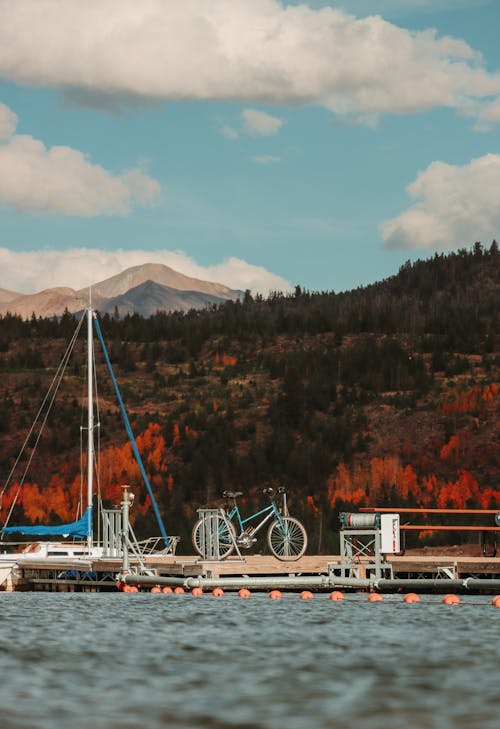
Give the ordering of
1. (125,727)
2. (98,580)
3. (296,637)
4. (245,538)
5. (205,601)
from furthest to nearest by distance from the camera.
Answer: (98,580) → (245,538) → (205,601) → (296,637) → (125,727)

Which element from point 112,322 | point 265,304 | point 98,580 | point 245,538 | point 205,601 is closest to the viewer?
point 205,601

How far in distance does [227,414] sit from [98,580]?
4373cm

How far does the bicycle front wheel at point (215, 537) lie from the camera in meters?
31.6

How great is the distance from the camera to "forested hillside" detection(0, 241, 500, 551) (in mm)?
62281

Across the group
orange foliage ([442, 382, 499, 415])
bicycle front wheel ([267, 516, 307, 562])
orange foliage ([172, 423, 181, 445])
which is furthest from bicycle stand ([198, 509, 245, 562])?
orange foliage ([442, 382, 499, 415])

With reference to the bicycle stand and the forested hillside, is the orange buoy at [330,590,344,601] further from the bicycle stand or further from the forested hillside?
the forested hillside

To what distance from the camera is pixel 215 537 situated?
31625 mm

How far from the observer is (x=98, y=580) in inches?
1326

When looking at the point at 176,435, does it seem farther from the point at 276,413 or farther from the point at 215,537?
the point at 215,537

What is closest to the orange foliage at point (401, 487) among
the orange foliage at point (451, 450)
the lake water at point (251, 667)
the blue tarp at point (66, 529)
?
the orange foliage at point (451, 450)

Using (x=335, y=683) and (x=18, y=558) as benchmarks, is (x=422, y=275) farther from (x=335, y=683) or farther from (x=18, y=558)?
(x=335, y=683)

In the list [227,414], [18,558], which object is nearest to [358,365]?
[227,414]

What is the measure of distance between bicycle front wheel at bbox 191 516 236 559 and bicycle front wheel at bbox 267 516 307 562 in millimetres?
1111

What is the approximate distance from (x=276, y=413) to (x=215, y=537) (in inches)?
1795
